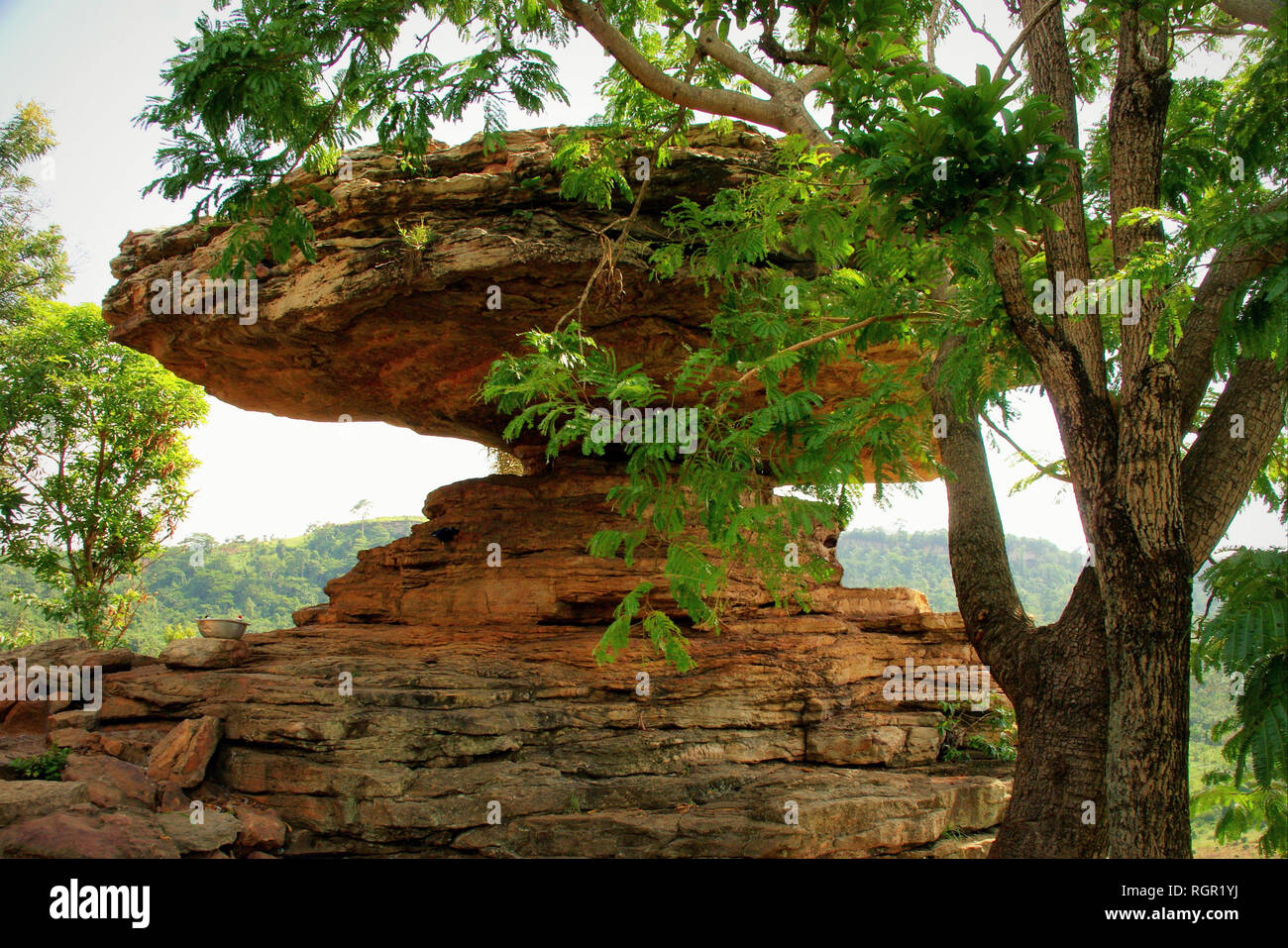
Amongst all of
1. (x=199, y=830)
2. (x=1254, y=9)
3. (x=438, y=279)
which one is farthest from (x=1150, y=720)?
(x=438, y=279)

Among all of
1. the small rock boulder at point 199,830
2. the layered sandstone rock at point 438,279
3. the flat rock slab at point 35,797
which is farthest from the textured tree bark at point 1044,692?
the flat rock slab at point 35,797

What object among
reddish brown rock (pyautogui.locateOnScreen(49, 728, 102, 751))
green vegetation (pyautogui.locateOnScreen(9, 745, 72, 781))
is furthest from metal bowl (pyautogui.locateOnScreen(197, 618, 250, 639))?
green vegetation (pyautogui.locateOnScreen(9, 745, 72, 781))

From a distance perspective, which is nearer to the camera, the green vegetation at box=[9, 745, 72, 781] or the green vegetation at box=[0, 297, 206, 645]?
the green vegetation at box=[9, 745, 72, 781]

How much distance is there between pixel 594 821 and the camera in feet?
24.3

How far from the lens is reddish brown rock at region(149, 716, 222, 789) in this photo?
24.6 ft

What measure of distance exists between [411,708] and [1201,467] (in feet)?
23.8

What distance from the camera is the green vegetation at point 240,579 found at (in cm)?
3014

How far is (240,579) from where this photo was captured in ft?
113

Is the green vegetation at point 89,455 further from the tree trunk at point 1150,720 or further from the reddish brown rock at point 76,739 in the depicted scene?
the tree trunk at point 1150,720

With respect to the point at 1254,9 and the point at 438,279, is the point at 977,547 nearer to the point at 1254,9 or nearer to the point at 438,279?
the point at 1254,9

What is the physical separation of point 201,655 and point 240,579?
2830cm

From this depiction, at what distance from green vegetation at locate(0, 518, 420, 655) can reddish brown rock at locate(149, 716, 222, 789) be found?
20.3 meters

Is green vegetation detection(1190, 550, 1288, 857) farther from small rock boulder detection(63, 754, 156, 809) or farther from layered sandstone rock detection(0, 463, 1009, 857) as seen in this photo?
small rock boulder detection(63, 754, 156, 809)

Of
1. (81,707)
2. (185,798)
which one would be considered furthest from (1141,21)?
(81,707)
